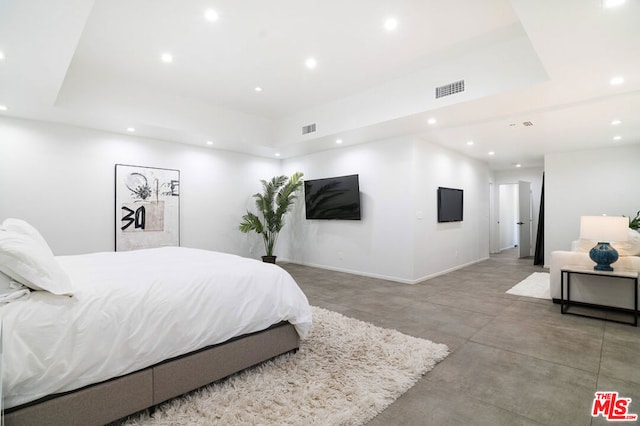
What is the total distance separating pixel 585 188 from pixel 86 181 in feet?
29.7

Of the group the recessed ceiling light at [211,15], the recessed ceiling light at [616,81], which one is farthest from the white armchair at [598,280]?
the recessed ceiling light at [211,15]

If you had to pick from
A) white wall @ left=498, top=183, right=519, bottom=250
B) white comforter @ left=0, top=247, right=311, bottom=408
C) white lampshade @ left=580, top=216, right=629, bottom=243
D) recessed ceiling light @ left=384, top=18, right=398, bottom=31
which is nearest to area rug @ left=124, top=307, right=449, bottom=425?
white comforter @ left=0, top=247, right=311, bottom=408

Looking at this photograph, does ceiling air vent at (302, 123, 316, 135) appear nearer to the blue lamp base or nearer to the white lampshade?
the white lampshade

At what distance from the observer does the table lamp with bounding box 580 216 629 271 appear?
3.35 m

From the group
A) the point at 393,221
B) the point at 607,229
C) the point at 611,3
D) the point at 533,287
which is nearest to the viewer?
the point at 611,3

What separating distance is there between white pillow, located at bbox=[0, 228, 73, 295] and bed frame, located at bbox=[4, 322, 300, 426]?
53 cm

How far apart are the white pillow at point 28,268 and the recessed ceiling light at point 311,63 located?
3.25 m

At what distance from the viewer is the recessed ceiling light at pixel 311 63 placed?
12.4ft

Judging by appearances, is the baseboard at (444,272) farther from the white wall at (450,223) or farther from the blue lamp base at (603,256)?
the blue lamp base at (603,256)

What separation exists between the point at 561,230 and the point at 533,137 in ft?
8.27

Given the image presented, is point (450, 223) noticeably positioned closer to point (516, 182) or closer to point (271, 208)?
point (271, 208)

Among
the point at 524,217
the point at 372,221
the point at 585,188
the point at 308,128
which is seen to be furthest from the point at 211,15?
the point at 524,217

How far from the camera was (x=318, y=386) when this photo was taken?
209 cm

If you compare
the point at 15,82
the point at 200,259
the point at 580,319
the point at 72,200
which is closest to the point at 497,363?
the point at 580,319
